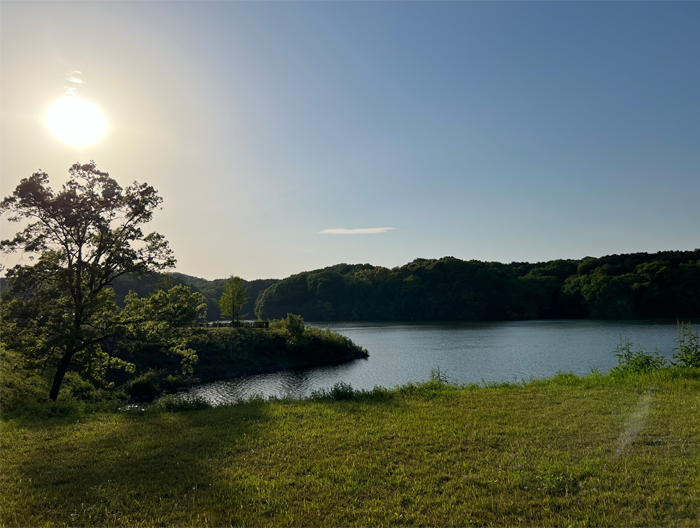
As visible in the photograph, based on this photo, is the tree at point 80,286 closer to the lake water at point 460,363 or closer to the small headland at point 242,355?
the lake water at point 460,363

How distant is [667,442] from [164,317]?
14.4 meters

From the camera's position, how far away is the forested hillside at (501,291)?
79.1 meters

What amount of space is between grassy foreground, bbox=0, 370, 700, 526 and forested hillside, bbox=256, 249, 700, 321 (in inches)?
3393

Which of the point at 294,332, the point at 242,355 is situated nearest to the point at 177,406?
the point at 242,355

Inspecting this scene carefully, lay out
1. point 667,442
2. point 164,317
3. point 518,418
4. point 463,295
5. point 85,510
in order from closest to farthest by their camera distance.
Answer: point 85,510
point 667,442
point 518,418
point 164,317
point 463,295

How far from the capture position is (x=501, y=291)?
99.9 metres

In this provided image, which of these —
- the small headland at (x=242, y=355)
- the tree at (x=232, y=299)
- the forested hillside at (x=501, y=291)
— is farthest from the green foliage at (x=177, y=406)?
the forested hillside at (x=501, y=291)

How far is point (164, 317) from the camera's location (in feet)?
49.1

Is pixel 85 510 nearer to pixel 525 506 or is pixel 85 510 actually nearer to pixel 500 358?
pixel 525 506

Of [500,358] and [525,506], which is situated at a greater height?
[525,506]

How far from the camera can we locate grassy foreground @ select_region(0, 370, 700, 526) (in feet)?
15.1

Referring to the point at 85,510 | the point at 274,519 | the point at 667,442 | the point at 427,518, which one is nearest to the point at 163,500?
the point at 85,510

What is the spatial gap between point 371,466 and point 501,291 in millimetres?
100672

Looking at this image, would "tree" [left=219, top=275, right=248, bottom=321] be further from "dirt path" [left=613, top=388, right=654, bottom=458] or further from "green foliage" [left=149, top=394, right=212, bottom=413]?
"dirt path" [left=613, top=388, right=654, bottom=458]
